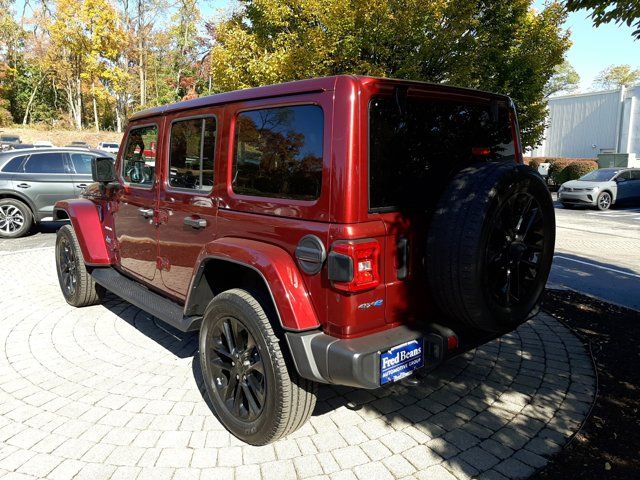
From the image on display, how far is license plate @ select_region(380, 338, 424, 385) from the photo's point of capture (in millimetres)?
2402

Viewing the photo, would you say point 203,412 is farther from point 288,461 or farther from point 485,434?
point 485,434

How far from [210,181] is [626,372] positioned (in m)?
3.48

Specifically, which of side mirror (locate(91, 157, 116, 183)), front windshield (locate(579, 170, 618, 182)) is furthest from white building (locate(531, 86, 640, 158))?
side mirror (locate(91, 157, 116, 183))

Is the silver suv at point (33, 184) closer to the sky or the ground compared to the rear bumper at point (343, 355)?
closer to the sky

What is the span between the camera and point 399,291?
8.65 feet

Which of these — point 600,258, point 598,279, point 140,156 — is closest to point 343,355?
point 140,156

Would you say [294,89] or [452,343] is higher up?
[294,89]

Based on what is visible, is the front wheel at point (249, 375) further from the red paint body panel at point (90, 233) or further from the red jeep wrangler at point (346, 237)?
the red paint body panel at point (90, 233)

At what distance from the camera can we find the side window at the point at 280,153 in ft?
8.38

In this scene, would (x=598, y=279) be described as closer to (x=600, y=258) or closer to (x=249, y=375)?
(x=600, y=258)

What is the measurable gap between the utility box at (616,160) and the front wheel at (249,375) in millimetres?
27519

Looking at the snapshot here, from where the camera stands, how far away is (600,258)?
8312 millimetres

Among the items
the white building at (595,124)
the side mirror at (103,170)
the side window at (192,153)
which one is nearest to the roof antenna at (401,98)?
the side window at (192,153)

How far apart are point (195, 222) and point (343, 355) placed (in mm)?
1498
